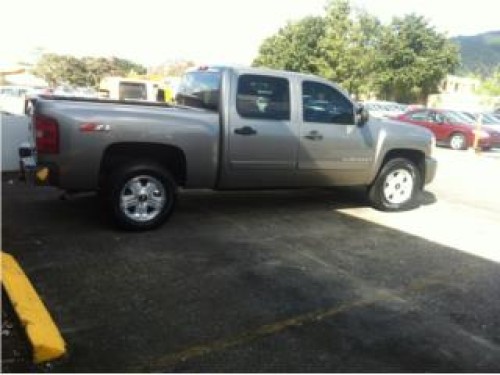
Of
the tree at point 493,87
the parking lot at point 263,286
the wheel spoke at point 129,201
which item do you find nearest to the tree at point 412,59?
the tree at point 493,87

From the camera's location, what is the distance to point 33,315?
161 inches

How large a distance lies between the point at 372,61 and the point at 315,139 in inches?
1767

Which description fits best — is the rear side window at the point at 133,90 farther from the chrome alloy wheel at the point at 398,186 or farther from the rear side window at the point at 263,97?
the rear side window at the point at 263,97

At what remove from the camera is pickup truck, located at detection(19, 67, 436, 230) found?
599 cm

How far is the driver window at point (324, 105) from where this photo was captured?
7422 mm

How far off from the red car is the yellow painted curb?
17.7 metres

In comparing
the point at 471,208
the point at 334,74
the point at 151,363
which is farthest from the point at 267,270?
the point at 334,74

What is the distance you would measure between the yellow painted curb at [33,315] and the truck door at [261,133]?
281 centimetres

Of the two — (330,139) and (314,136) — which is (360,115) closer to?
(330,139)

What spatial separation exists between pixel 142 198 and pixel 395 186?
3866mm

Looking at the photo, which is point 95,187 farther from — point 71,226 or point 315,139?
point 315,139

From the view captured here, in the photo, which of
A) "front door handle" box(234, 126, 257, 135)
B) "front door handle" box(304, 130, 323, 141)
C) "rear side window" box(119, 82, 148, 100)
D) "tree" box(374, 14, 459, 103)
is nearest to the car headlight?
"front door handle" box(304, 130, 323, 141)

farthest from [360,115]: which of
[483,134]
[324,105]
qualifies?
[483,134]

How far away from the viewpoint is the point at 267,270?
547 centimetres
